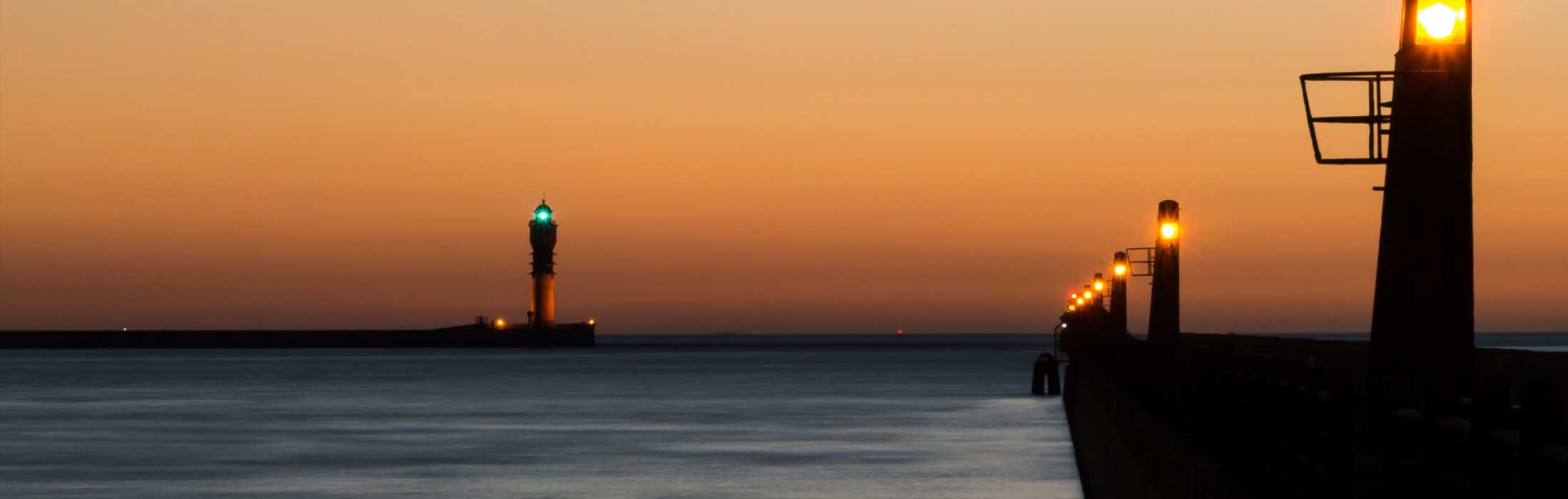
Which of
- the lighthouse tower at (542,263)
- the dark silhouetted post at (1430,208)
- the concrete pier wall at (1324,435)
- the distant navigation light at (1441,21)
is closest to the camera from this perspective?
the concrete pier wall at (1324,435)

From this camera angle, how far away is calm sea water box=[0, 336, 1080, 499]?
27986 millimetres

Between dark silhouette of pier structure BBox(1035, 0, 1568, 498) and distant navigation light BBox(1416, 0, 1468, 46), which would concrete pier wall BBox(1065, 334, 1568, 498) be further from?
distant navigation light BBox(1416, 0, 1468, 46)

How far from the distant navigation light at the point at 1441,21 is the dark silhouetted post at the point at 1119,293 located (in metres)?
35.8

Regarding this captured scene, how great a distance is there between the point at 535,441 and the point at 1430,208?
95.0 ft

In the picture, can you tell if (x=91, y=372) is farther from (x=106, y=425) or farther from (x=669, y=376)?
(x=106, y=425)

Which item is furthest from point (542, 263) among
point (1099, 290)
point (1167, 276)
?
point (1167, 276)

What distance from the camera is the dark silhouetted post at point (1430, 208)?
11578mm

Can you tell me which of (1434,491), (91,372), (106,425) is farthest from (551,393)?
(1434,491)

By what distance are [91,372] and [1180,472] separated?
341 ft

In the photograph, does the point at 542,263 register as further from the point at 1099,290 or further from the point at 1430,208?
the point at 1430,208

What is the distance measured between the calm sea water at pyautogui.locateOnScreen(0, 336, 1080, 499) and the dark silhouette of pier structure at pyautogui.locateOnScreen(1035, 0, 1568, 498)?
10.6 meters

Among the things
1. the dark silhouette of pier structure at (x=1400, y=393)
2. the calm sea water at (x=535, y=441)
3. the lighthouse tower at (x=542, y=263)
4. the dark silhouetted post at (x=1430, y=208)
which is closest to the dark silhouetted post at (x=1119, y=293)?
the calm sea water at (x=535, y=441)

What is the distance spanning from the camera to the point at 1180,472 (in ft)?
37.2

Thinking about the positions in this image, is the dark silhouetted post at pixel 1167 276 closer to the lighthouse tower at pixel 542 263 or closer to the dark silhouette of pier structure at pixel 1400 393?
the dark silhouette of pier structure at pixel 1400 393
